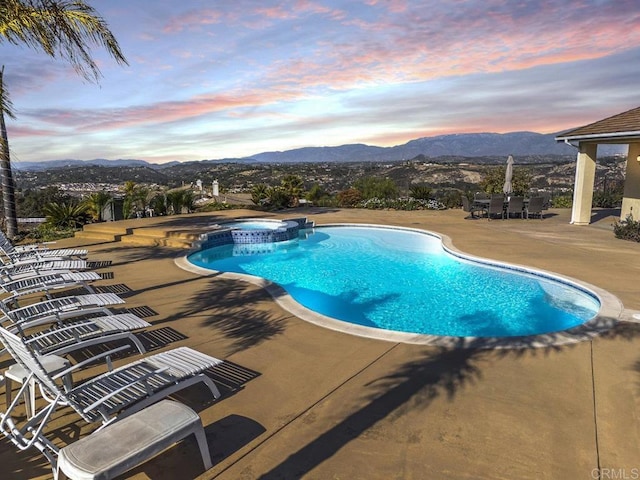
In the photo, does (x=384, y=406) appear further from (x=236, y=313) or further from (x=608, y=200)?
(x=608, y=200)

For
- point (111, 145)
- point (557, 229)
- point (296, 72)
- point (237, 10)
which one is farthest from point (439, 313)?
point (111, 145)

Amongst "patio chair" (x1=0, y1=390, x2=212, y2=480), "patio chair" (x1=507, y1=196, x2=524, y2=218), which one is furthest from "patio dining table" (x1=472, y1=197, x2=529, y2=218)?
"patio chair" (x1=0, y1=390, x2=212, y2=480)

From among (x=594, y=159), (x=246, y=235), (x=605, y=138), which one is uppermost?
(x=605, y=138)

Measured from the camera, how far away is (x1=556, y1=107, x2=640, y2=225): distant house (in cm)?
1320

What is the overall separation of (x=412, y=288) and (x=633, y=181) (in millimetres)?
10831

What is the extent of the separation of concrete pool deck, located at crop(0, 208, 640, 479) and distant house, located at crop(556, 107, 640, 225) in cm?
933

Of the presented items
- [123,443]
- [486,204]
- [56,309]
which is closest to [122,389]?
[123,443]

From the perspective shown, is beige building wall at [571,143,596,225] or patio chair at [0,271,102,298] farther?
beige building wall at [571,143,596,225]

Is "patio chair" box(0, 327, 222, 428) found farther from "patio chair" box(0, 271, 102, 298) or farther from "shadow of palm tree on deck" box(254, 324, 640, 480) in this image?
"patio chair" box(0, 271, 102, 298)

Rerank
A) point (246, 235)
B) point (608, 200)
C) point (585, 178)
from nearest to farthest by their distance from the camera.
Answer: point (246, 235), point (585, 178), point (608, 200)

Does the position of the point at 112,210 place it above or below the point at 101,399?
above

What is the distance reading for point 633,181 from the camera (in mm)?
13523

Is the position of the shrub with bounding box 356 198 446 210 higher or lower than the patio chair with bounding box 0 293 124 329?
higher

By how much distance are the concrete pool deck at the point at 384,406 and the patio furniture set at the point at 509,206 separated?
30.6ft
